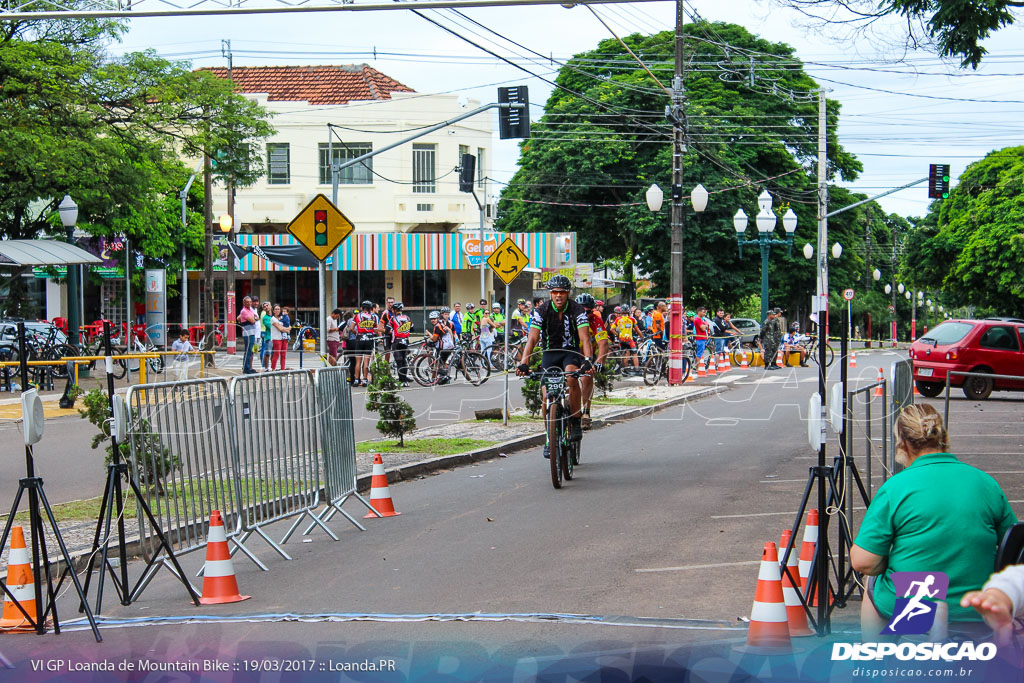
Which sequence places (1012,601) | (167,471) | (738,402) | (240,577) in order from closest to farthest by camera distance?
(1012,601), (167,471), (240,577), (738,402)

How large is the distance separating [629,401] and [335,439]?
43.3 ft

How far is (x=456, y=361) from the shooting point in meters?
26.3

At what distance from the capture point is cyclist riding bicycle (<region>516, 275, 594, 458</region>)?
11.6m

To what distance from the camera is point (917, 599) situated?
4027mm

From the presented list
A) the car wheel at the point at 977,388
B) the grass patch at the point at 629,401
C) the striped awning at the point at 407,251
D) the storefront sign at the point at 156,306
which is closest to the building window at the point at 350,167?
the striped awning at the point at 407,251

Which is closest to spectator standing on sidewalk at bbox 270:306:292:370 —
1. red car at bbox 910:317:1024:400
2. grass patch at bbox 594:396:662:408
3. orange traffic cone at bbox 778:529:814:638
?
grass patch at bbox 594:396:662:408

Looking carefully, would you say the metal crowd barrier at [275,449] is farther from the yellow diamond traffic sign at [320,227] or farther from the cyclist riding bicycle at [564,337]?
the yellow diamond traffic sign at [320,227]

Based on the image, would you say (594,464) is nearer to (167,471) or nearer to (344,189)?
(167,471)

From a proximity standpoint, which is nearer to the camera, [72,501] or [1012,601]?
[1012,601]

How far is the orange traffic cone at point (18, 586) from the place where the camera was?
644cm

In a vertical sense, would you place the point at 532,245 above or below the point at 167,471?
above

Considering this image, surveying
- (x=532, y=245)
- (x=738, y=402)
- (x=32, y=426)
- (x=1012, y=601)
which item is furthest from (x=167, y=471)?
(x=532, y=245)

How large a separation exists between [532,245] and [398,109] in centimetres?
851

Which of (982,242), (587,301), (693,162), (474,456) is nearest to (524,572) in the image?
(474,456)
